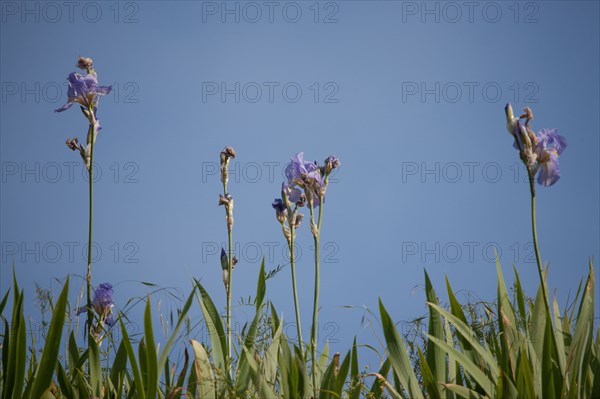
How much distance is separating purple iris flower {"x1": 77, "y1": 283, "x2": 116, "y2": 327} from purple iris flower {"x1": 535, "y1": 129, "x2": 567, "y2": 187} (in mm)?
2347

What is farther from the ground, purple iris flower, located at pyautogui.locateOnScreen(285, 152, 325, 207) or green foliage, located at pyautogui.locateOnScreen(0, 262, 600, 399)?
purple iris flower, located at pyautogui.locateOnScreen(285, 152, 325, 207)

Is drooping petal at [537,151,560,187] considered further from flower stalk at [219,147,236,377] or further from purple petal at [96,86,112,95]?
purple petal at [96,86,112,95]

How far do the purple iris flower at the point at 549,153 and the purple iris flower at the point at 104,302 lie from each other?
2347 mm

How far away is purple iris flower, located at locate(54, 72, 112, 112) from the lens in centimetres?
375

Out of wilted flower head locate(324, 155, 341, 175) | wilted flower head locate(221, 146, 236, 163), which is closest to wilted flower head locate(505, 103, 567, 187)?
wilted flower head locate(324, 155, 341, 175)

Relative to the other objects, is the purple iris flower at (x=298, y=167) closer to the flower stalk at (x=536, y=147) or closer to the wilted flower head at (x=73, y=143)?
the flower stalk at (x=536, y=147)

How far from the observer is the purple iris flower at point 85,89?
3.75 meters

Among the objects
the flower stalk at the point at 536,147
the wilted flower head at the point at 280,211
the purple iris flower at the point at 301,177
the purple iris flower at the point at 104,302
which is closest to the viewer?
the flower stalk at the point at 536,147

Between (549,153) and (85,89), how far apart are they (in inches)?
98.6

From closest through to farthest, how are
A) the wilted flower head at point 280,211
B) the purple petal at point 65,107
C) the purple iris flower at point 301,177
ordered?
the purple iris flower at point 301,177 → the wilted flower head at point 280,211 → the purple petal at point 65,107

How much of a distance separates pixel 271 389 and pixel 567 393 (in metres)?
1.39

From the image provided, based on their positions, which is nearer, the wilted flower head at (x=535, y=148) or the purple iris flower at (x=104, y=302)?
the wilted flower head at (x=535, y=148)

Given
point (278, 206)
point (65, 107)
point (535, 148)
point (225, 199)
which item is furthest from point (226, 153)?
point (535, 148)

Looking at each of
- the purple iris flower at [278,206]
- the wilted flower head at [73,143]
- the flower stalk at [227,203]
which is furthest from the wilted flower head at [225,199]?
the wilted flower head at [73,143]
